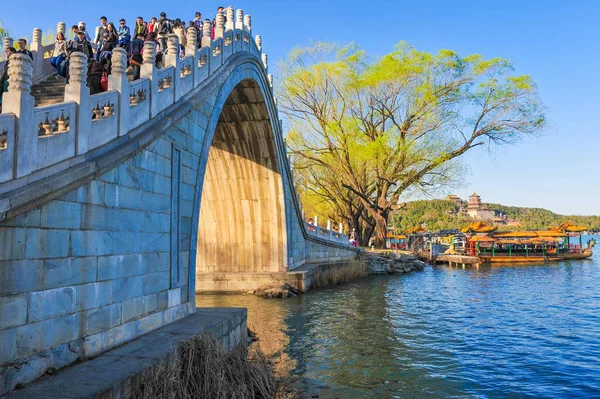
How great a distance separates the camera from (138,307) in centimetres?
769

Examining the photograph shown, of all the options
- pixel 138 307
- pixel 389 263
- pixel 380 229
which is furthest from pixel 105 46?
pixel 380 229

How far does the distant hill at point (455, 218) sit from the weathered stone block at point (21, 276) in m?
90.9

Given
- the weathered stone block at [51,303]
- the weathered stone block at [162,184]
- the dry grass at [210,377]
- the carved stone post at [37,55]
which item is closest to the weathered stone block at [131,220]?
the weathered stone block at [162,184]

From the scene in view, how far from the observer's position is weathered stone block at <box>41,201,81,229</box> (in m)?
5.45

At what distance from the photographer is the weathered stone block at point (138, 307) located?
728 centimetres

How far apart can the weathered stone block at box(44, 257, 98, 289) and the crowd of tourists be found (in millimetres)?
3868

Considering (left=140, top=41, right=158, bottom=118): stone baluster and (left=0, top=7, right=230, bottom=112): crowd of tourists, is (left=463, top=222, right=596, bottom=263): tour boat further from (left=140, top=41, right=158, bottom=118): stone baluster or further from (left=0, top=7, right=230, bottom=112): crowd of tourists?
(left=140, top=41, right=158, bottom=118): stone baluster

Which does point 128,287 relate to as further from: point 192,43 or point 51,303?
point 192,43

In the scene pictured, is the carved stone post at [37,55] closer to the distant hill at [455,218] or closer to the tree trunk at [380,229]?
the tree trunk at [380,229]

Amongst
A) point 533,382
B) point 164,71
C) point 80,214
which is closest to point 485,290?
point 533,382

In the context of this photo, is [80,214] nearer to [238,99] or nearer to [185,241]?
[185,241]

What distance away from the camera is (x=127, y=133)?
7.41m

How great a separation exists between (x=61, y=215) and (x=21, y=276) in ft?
2.84


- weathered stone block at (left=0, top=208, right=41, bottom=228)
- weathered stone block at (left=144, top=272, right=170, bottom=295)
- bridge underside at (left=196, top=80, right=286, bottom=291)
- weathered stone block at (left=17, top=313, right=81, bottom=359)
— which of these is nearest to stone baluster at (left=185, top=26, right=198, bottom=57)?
weathered stone block at (left=144, top=272, right=170, bottom=295)
